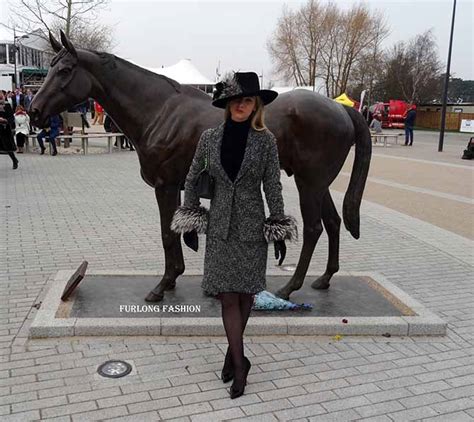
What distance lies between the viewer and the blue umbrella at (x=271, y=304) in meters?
4.21

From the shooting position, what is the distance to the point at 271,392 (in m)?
3.18

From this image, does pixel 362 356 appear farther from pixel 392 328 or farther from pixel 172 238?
pixel 172 238

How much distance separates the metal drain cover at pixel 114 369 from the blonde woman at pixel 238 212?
742 mm

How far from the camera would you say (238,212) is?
10.2 ft

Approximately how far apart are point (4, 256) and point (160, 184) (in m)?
2.70

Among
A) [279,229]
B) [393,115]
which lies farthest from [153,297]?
[393,115]

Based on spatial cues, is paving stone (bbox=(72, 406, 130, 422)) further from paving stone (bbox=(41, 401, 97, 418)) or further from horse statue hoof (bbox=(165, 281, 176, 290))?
horse statue hoof (bbox=(165, 281, 176, 290))

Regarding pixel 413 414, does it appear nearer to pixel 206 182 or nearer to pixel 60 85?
pixel 206 182

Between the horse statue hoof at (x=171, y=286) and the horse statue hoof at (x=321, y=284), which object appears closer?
the horse statue hoof at (x=171, y=286)

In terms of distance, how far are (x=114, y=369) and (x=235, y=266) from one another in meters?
1.11

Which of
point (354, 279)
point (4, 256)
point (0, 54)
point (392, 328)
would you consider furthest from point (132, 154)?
point (0, 54)

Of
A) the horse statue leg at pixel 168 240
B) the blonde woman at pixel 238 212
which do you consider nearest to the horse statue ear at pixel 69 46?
the horse statue leg at pixel 168 240

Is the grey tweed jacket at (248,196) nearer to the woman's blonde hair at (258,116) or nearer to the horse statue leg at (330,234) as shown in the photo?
the woman's blonde hair at (258,116)

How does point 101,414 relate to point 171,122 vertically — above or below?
below
